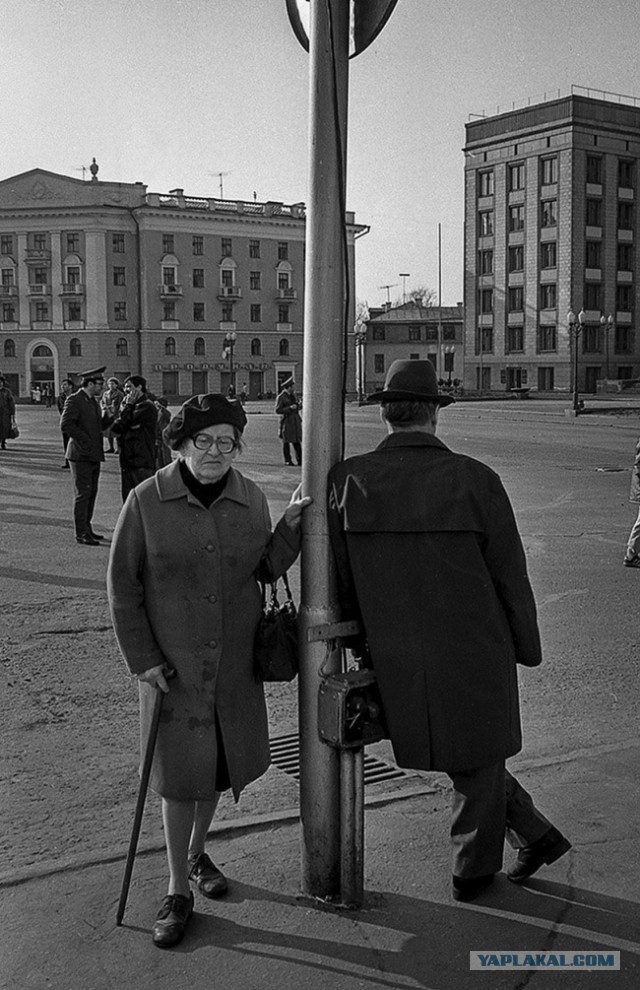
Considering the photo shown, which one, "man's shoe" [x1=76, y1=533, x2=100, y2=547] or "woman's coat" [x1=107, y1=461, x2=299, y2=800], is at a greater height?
"woman's coat" [x1=107, y1=461, x2=299, y2=800]

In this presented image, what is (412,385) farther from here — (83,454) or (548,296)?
(548,296)

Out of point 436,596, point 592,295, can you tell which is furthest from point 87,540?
point 592,295

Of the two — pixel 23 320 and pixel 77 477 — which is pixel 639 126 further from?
pixel 77 477

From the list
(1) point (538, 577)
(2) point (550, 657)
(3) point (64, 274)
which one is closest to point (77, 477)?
(1) point (538, 577)

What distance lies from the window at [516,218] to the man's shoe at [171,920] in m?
74.4

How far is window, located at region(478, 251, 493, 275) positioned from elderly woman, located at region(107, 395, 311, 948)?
75.3 metres

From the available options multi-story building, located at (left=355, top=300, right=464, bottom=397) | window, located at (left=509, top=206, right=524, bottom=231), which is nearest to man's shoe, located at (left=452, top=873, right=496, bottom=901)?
window, located at (left=509, top=206, right=524, bottom=231)

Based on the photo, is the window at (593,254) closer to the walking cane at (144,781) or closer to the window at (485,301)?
the window at (485,301)

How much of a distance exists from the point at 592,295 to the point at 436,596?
239ft

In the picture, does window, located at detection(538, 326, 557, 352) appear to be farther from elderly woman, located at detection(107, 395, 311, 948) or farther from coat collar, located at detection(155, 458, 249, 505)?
elderly woman, located at detection(107, 395, 311, 948)

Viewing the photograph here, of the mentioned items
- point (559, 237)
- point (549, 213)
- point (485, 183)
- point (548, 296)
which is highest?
point (485, 183)

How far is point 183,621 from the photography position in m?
3.60

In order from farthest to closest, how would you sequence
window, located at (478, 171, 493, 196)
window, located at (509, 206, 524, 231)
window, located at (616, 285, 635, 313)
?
window, located at (478, 171, 493, 196), window, located at (616, 285, 635, 313), window, located at (509, 206, 524, 231)

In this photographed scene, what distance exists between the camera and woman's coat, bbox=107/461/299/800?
3.57m
